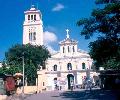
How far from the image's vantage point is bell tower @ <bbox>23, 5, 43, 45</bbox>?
258 ft

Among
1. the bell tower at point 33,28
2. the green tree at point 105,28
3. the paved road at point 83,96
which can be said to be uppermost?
the bell tower at point 33,28

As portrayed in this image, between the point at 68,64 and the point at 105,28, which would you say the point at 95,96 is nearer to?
the point at 105,28

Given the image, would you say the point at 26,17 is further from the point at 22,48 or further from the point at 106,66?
the point at 106,66

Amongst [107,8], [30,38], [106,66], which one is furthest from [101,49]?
[30,38]

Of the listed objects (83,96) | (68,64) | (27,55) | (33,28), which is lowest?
(83,96)

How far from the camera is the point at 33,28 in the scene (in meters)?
78.9

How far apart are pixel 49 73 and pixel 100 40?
4302cm

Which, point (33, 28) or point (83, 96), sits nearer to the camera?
point (83, 96)

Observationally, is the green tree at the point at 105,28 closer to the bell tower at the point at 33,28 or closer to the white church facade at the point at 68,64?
the white church facade at the point at 68,64

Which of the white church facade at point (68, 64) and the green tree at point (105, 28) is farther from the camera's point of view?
the white church facade at point (68, 64)

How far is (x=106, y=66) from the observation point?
54.8 metres

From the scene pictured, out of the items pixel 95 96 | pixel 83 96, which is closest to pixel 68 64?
pixel 83 96

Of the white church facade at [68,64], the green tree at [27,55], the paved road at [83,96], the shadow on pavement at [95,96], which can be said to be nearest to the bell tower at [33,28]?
the white church facade at [68,64]

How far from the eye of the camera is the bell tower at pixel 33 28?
78.6 meters
